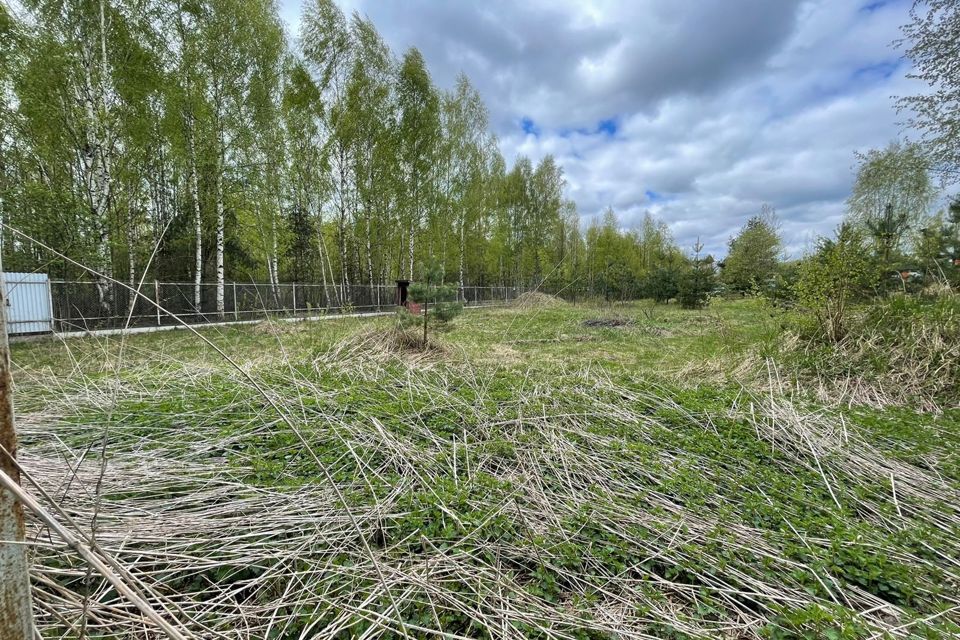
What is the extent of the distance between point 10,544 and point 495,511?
5.17 ft

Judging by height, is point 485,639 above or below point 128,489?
below

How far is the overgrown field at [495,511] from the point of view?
51.1 inches

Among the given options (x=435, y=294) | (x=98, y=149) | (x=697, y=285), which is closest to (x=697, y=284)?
(x=697, y=285)

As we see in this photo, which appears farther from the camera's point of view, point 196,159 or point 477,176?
point 477,176

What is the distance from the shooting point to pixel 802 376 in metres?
4.18

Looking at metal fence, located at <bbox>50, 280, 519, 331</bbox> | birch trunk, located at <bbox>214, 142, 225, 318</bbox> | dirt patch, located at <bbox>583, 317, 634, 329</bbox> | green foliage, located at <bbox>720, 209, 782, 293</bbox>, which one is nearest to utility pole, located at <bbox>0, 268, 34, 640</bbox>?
metal fence, located at <bbox>50, 280, 519, 331</bbox>

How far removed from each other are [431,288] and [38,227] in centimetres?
826

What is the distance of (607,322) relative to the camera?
1137 centimetres

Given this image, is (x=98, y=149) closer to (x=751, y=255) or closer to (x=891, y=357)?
(x=891, y=357)

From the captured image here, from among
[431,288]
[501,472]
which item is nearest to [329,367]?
[431,288]

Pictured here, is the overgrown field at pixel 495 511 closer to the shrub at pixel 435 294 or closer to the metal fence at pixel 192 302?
the metal fence at pixel 192 302

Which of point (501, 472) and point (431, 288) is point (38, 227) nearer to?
point (431, 288)

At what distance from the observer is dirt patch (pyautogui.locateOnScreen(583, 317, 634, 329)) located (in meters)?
11.0

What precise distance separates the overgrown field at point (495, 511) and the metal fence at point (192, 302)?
2244 millimetres
